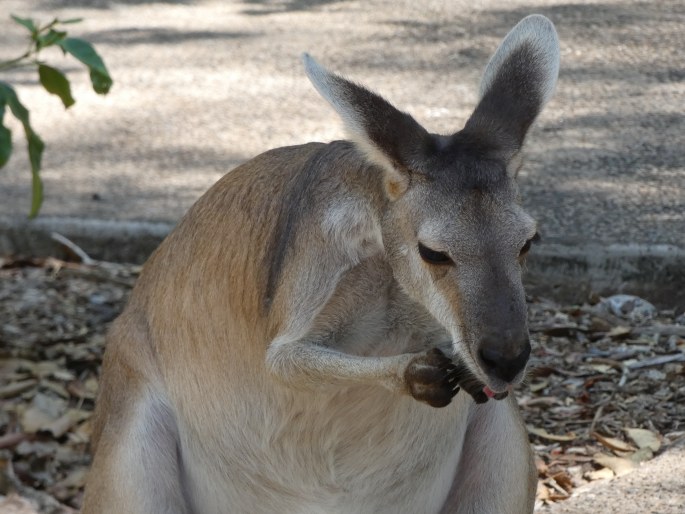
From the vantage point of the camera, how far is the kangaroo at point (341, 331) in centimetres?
354

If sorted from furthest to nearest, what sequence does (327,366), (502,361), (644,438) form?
(644,438), (327,366), (502,361)

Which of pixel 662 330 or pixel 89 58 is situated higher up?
pixel 89 58

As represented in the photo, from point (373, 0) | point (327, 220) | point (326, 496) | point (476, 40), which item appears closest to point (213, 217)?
point (327, 220)

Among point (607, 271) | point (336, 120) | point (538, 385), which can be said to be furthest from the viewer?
point (336, 120)

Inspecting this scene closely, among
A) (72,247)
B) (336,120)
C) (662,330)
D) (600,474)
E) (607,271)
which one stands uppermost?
(336,120)

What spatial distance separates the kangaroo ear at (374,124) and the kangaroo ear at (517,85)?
0.74 feet

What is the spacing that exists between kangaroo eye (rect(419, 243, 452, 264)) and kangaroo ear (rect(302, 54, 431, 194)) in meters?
0.27

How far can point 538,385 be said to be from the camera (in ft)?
19.3

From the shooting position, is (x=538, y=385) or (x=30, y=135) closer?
(x=30, y=135)

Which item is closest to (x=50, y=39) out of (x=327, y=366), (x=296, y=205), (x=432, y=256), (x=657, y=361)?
(x=296, y=205)

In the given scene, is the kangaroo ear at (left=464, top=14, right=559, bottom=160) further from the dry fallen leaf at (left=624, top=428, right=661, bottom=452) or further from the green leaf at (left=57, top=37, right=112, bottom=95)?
the dry fallen leaf at (left=624, top=428, right=661, bottom=452)

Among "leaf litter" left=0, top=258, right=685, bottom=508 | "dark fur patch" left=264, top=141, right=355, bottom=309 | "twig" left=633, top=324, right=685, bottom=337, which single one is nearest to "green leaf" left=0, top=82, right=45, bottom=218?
"leaf litter" left=0, top=258, right=685, bottom=508

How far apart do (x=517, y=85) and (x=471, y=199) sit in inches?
22.7

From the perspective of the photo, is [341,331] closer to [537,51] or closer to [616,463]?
[537,51]
